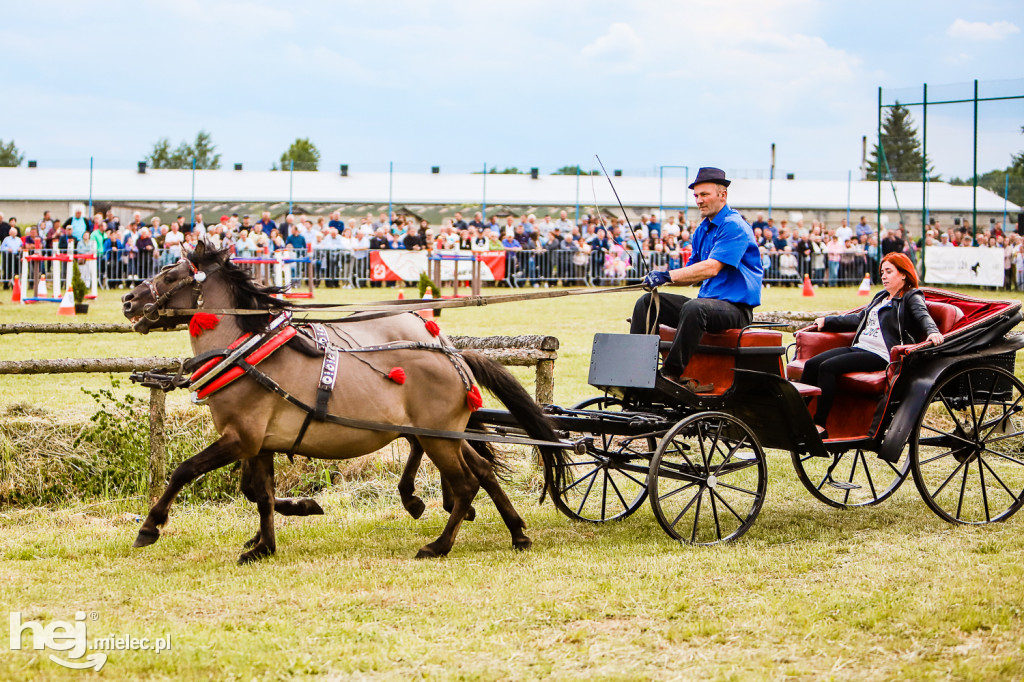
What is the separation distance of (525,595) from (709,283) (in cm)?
265

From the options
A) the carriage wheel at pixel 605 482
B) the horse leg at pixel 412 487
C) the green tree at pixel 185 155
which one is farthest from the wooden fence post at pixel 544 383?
the green tree at pixel 185 155

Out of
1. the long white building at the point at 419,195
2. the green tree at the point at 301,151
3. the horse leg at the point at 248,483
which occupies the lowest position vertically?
the horse leg at the point at 248,483

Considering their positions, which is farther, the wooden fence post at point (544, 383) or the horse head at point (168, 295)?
the wooden fence post at point (544, 383)

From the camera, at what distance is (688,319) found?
6723 mm

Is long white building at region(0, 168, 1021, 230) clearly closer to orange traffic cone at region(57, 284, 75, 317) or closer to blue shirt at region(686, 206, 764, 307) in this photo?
orange traffic cone at region(57, 284, 75, 317)

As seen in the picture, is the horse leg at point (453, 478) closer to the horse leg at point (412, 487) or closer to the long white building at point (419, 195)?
the horse leg at point (412, 487)

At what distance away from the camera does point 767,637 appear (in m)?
4.82

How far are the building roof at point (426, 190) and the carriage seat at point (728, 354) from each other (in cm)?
3185

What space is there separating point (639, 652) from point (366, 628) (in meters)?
1.23

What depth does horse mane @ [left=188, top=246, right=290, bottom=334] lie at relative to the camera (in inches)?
249

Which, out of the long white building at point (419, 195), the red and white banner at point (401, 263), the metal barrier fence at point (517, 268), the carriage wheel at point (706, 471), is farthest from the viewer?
the long white building at point (419, 195)

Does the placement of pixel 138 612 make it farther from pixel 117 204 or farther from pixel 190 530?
pixel 117 204

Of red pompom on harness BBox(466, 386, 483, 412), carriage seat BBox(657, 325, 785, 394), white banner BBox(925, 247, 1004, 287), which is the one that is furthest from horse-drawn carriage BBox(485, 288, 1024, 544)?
white banner BBox(925, 247, 1004, 287)

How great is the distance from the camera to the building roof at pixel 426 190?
38719 mm
